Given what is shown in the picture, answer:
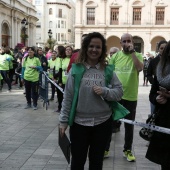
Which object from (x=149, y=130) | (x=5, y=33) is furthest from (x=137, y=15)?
(x=149, y=130)

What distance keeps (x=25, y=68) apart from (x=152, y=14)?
43.4m

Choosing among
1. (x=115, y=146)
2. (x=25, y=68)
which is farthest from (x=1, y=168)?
(x=25, y=68)

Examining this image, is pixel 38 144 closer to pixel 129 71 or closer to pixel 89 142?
pixel 129 71

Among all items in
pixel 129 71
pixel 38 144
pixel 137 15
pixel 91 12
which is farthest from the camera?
pixel 91 12

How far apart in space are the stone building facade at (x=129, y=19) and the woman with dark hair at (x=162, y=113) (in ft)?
155

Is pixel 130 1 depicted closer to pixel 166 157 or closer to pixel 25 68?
pixel 25 68

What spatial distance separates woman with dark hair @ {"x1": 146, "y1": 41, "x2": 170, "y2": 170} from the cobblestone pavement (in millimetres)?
1561

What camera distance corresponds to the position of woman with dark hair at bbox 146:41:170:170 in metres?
3.04

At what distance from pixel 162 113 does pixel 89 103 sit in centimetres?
74

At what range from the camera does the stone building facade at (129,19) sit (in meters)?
→ 49.3

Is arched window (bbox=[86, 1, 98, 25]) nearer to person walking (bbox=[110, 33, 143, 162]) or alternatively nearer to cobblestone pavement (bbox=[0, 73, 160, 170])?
cobblestone pavement (bbox=[0, 73, 160, 170])

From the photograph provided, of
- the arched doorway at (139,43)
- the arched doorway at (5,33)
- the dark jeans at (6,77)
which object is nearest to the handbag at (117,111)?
the dark jeans at (6,77)

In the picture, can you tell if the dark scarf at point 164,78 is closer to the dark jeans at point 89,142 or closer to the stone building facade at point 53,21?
the dark jeans at point 89,142

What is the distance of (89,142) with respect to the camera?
10.9 feet
